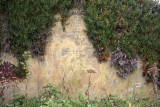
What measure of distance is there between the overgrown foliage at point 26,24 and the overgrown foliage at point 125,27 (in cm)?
84

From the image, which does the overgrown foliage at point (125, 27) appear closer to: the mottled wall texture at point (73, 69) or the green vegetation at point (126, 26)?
the green vegetation at point (126, 26)

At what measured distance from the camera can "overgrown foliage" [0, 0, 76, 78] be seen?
4434mm

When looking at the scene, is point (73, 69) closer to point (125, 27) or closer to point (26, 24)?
point (26, 24)

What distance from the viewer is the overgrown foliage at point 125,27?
477 centimetres

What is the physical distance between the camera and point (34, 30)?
455 cm

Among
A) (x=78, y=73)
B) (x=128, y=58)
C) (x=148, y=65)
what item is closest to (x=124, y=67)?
(x=128, y=58)

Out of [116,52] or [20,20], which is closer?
[20,20]

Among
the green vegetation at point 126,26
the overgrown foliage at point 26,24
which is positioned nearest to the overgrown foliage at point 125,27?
the green vegetation at point 126,26

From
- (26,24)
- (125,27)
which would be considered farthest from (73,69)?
(125,27)

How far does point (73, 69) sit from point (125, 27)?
1782 mm

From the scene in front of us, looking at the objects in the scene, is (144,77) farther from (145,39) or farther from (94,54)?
(94,54)

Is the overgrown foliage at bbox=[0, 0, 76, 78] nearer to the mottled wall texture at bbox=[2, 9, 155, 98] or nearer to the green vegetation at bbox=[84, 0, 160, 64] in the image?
the mottled wall texture at bbox=[2, 9, 155, 98]

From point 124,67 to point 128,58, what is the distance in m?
0.26

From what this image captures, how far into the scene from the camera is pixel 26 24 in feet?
14.7
